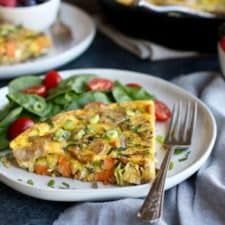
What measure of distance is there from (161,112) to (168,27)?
1.30 ft

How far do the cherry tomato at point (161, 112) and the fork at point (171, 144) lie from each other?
17 millimetres

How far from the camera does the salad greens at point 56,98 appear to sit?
4.66 ft

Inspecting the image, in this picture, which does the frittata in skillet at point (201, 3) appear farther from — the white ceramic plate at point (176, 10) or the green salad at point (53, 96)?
the green salad at point (53, 96)

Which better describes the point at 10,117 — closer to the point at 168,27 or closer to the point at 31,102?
the point at 31,102

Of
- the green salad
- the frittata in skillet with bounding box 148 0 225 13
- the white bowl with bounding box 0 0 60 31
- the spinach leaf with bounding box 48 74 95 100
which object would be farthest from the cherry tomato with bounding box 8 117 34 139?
the frittata in skillet with bounding box 148 0 225 13

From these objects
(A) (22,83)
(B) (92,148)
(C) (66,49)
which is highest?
(B) (92,148)

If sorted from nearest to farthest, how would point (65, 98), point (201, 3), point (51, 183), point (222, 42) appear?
point (51, 183) < point (65, 98) < point (222, 42) < point (201, 3)

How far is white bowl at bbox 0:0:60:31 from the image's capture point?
1823 mm

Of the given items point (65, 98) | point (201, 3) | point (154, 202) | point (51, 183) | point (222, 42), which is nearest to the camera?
point (154, 202)

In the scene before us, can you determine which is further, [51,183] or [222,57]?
[222,57]

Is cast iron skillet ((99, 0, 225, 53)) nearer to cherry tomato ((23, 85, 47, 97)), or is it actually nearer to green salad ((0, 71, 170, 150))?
green salad ((0, 71, 170, 150))

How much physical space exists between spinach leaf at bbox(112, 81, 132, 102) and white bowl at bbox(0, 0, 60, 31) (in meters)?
0.46

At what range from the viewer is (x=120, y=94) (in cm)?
149

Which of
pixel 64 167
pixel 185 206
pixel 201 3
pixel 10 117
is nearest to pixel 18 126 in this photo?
pixel 10 117
